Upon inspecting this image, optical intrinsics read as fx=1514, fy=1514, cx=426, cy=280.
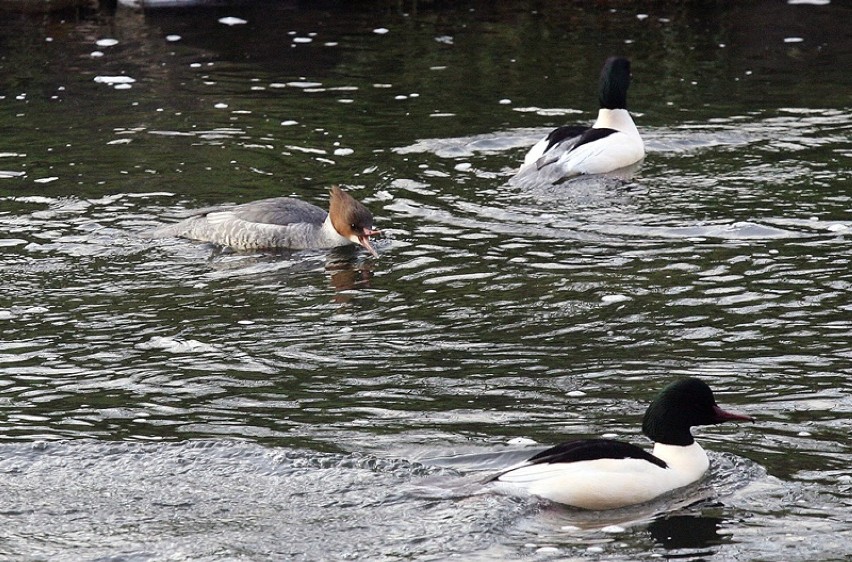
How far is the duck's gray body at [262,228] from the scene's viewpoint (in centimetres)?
1177

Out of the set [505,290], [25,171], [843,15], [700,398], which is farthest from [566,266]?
[843,15]

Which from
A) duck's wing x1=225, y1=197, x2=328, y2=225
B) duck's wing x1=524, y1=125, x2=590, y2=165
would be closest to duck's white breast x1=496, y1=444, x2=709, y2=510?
duck's wing x1=225, y1=197, x2=328, y2=225

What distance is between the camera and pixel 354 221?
37.4ft

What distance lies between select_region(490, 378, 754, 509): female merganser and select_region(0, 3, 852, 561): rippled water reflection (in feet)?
0.33

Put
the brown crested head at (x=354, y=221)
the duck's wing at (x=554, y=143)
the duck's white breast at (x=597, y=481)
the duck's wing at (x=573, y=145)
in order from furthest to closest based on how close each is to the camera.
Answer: the duck's wing at (x=554, y=143) → the duck's wing at (x=573, y=145) → the brown crested head at (x=354, y=221) → the duck's white breast at (x=597, y=481)

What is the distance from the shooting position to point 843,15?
19.5 meters

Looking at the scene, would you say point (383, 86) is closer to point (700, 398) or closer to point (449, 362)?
point (449, 362)

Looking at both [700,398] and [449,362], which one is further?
[449,362]

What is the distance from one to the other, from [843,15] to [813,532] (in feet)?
46.5

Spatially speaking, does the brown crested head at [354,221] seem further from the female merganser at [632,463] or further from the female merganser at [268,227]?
the female merganser at [632,463]

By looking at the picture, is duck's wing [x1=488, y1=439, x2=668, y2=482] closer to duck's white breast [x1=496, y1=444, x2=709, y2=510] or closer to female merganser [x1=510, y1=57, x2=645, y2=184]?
duck's white breast [x1=496, y1=444, x2=709, y2=510]

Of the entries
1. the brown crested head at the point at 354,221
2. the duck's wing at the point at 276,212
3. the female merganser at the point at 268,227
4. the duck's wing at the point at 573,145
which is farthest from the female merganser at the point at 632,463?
the duck's wing at the point at 573,145

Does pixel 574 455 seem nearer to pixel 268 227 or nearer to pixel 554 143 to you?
pixel 268 227

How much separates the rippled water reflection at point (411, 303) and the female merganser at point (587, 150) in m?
0.20
